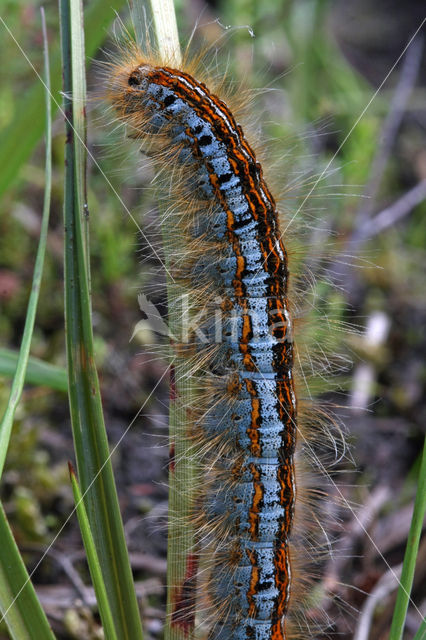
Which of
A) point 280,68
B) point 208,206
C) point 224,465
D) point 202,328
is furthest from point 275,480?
point 280,68

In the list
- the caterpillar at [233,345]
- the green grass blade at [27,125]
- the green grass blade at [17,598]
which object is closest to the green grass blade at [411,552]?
the caterpillar at [233,345]

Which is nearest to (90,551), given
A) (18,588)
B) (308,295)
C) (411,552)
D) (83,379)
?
(18,588)

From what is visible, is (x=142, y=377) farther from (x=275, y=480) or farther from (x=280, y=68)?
(x=280, y=68)

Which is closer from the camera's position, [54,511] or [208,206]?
[208,206]

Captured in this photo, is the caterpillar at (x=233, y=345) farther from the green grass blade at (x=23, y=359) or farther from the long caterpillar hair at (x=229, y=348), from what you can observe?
the green grass blade at (x=23, y=359)

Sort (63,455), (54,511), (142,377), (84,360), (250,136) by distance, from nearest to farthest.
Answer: (84,360)
(250,136)
(54,511)
(63,455)
(142,377)

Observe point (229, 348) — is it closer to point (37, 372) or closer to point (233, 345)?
point (233, 345)

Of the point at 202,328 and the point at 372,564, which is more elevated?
the point at 202,328
